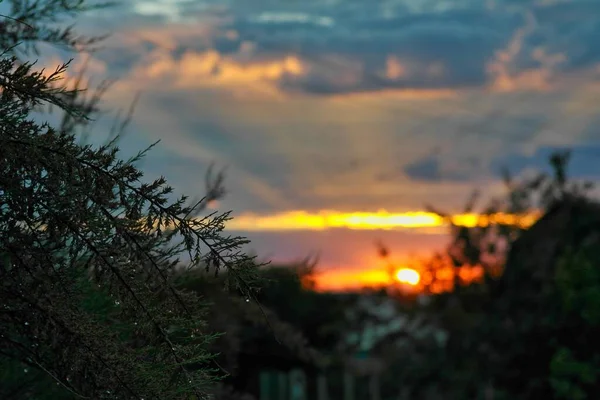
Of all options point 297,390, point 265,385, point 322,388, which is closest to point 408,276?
point 322,388

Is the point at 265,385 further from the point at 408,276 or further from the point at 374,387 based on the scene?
the point at 408,276

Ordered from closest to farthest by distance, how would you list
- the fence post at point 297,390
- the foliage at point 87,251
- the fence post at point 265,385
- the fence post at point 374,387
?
the foliage at point 87,251, the fence post at point 374,387, the fence post at point 297,390, the fence post at point 265,385

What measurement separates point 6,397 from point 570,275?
1009 cm

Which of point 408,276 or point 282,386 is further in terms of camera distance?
point 282,386

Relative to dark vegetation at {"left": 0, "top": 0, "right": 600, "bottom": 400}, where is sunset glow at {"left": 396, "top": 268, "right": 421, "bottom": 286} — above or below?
above

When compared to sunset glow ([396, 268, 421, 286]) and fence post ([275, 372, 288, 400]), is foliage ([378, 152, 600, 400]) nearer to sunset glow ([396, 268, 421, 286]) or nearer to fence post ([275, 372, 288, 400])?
sunset glow ([396, 268, 421, 286])

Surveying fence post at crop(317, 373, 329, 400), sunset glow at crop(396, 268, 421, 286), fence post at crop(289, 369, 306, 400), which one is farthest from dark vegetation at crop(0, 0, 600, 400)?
fence post at crop(289, 369, 306, 400)

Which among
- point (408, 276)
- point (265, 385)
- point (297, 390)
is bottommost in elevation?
point (297, 390)

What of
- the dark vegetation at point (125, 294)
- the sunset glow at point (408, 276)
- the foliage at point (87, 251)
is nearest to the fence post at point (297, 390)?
the sunset glow at point (408, 276)

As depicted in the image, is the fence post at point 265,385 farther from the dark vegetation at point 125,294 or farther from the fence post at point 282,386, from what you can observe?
the dark vegetation at point 125,294

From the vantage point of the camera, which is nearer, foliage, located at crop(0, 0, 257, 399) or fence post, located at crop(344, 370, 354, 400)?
foliage, located at crop(0, 0, 257, 399)

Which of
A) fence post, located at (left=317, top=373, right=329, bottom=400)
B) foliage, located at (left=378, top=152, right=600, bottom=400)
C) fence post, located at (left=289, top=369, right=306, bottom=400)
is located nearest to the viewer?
foliage, located at (left=378, top=152, right=600, bottom=400)

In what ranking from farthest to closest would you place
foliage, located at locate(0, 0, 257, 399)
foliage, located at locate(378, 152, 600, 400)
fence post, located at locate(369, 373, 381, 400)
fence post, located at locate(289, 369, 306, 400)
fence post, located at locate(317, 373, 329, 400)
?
fence post, located at locate(289, 369, 306, 400)
fence post, located at locate(317, 373, 329, 400)
fence post, located at locate(369, 373, 381, 400)
foliage, located at locate(378, 152, 600, 400)
foliage, located at locate(0, 0, 257, 399)

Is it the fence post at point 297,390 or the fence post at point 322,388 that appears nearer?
the fence post at point 322,388
